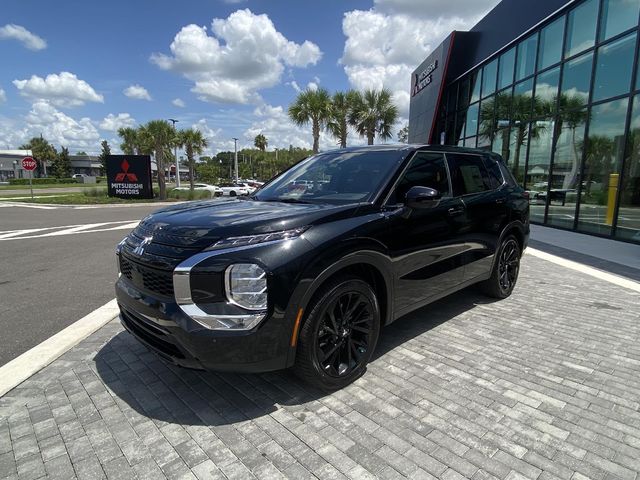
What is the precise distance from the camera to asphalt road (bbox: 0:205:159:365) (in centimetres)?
409

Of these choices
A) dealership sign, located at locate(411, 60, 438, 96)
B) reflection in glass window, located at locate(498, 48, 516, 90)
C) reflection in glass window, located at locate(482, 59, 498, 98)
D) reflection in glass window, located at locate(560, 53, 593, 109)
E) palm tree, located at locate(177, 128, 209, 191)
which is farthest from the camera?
palm tree, located at locate(177, 128, 209, 191)

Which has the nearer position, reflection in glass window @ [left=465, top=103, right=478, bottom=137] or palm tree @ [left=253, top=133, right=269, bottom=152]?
reflection in glass window @ [left=465, top=103, right=478, bottom=137]

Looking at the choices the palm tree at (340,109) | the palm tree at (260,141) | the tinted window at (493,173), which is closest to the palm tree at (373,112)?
the palm tree at (340,109)

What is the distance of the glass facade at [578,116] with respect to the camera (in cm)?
928

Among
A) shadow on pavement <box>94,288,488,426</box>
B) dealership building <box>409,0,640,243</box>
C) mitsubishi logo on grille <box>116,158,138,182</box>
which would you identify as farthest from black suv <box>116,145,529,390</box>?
mitsubishi logo on grille <box>116,158,138,182</box>

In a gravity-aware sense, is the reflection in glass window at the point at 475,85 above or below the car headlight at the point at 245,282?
above

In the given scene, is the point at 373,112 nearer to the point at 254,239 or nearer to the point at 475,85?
the point at 475,85

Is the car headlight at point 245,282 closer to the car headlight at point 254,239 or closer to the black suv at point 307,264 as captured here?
the black suv at point 307,264

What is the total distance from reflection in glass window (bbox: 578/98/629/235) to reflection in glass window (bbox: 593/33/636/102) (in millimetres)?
308

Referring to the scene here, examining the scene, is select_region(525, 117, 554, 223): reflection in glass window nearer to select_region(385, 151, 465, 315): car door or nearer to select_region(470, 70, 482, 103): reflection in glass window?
select_region(470, 70, 482, 103): reflection in glass window

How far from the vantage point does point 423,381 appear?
9.76ft

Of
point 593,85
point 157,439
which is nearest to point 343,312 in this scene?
point 157,439

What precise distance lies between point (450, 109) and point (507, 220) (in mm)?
17315

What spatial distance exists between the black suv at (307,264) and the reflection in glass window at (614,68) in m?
8.34
